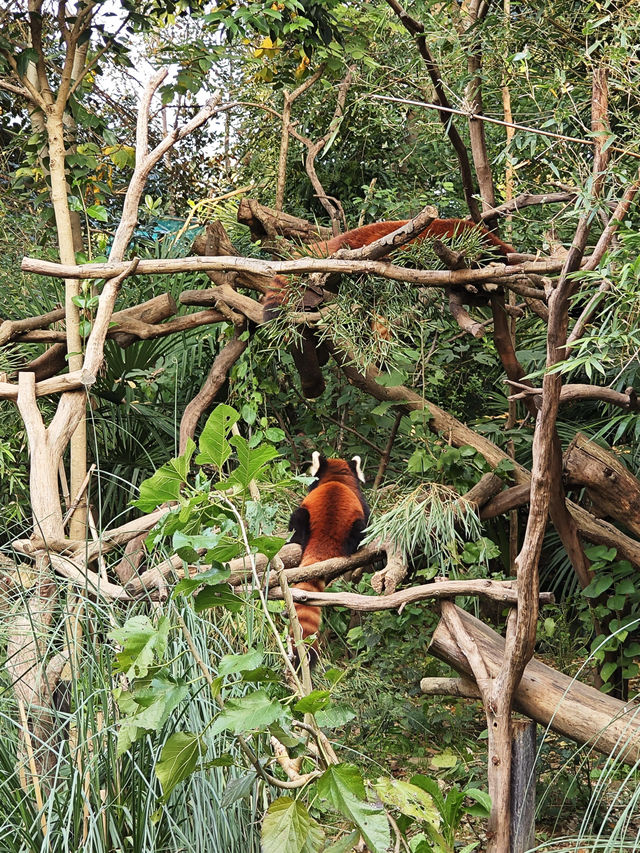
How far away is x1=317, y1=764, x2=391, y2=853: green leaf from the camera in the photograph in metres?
1.29

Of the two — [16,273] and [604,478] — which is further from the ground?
[16,273]

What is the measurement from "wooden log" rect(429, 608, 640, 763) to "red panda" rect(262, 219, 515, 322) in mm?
1407

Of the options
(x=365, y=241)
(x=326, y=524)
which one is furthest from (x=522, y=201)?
(x=326, y=524)

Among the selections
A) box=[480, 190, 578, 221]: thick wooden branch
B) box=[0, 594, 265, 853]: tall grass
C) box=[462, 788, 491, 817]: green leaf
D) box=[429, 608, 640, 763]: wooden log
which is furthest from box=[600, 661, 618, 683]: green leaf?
box=[0, 594, 265, 853]: tall grass

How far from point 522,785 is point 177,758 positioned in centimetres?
157

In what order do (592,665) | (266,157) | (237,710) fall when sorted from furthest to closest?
1. (266,157)
2. (592,665)
3. (237,710)

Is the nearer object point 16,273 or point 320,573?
point 320,573

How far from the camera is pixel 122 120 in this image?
7957mm

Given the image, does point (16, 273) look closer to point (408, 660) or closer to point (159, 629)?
point (408, 660)

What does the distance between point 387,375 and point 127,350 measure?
1395 millimetres

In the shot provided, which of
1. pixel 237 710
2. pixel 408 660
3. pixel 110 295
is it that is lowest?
pixel 408 660

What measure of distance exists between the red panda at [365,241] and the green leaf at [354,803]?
2210 millimetres

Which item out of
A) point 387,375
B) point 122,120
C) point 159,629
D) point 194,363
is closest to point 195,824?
point 159,629

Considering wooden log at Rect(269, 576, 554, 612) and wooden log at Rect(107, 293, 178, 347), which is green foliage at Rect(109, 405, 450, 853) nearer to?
wooden log at Rect(269, 576, 554, 612)
